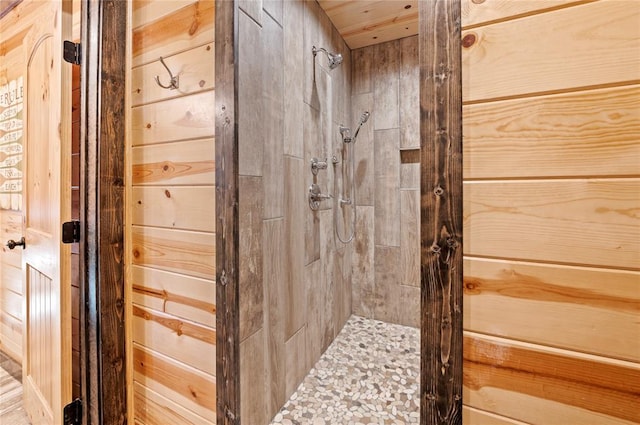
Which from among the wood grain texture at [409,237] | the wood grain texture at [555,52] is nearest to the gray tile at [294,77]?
the wood grain texture at [555,52]

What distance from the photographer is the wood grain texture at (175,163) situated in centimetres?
122

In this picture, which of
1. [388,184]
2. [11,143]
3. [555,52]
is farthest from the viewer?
[388,184]

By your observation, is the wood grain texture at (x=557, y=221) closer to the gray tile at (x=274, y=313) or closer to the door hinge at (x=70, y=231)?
the gray tile at (x=274, y=313)

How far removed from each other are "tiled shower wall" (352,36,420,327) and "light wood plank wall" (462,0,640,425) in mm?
1833

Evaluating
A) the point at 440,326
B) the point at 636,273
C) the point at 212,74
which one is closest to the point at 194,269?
the point at 212,74

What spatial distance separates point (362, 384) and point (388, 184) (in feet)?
5.36

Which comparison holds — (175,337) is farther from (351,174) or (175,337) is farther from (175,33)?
(351,174)

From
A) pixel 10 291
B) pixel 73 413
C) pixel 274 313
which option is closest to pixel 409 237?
pixel 274 313

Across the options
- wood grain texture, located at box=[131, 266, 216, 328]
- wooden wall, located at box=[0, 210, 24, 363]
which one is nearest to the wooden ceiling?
wood grain texture, located at box=[131, 266, 216, 328]

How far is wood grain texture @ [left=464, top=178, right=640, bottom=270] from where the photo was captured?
67cm

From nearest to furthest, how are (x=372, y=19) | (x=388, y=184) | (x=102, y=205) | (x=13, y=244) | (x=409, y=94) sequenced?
(x=102, y=205), (x=13, y=244), (x=372, y=19), (x=409, y=94), (x=388, y=184)

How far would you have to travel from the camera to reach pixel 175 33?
1295 millimetres

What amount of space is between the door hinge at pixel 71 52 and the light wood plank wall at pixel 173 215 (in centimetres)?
26

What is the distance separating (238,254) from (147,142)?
76cm
